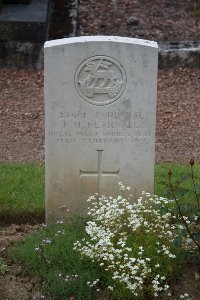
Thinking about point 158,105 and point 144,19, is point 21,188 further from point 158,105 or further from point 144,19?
point 144,19

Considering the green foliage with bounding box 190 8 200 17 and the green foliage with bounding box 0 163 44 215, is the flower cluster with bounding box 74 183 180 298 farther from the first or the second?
the green foliage with bounding box 190 8 200 17

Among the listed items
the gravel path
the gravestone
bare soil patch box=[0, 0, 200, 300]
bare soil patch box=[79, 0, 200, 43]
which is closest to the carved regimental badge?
the gravestone

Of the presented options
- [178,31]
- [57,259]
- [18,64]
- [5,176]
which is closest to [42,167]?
[5,176]

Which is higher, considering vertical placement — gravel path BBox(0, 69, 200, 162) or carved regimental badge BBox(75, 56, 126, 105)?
carved regimental badge BBox(75, 56, 126, 105)

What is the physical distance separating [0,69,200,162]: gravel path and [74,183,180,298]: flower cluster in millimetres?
2653

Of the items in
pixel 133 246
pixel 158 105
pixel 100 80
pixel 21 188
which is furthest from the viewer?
pixel 158 105

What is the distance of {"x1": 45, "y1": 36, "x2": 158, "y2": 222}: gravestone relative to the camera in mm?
5664

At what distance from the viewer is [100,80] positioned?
5727 millimetres

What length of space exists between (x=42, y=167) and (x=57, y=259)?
95.1 inches

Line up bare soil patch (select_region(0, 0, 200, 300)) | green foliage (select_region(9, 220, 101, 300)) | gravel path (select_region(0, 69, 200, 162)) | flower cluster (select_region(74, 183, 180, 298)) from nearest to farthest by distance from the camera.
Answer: flower cluster (select_region(74, 183, 180, 298)) → green foliage (select_region(9, 220, 101, 300)) → bare soil patch (select_region(0, 0, 200, 300)) → gravel path (select_region(0, 69, 200, 162))

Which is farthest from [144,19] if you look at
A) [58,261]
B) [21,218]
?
[58,261]

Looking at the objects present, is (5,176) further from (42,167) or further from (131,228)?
(131,228)

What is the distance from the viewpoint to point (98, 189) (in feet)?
19.9

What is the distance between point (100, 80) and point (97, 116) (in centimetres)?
28
